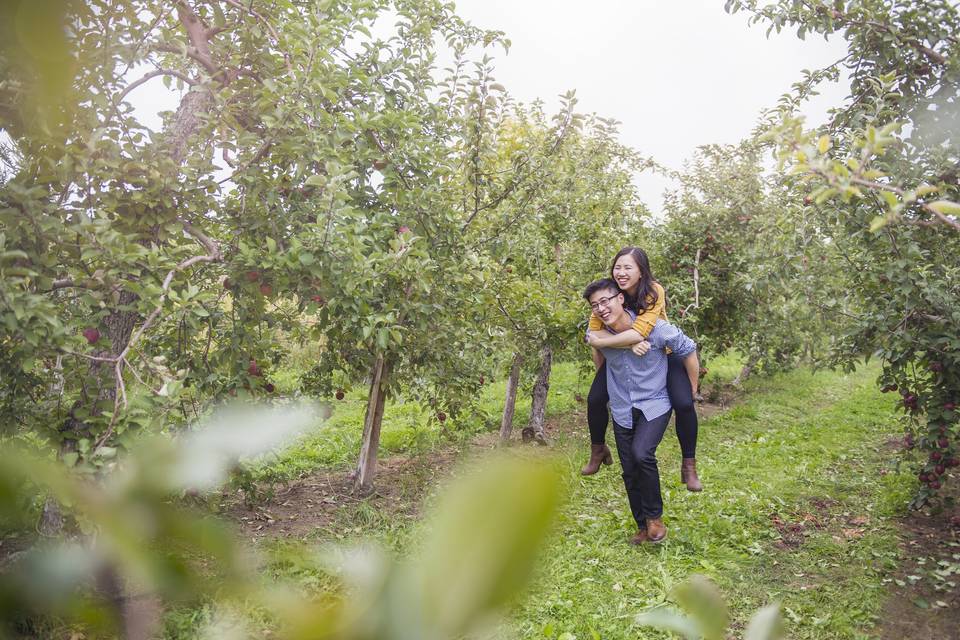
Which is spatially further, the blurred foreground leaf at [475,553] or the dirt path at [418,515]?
the dirt path at [418,515]

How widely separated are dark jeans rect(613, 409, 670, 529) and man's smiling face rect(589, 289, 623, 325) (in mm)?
616

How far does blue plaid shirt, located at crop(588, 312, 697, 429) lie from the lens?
414cm

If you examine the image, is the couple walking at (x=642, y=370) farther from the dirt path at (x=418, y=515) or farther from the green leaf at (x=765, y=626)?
the green leaf at (x=765, y=626)

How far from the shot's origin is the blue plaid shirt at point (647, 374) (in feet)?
13.6

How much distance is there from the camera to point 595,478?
6.18 m

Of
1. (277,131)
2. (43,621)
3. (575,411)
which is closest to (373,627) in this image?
(43,621)

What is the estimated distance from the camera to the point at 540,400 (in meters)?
7.86

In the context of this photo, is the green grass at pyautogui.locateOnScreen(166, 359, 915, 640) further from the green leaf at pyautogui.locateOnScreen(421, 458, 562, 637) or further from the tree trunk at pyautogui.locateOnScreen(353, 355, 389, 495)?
the green leaf at pyautogui.locateOnScreen(421, 458, 562, 637)

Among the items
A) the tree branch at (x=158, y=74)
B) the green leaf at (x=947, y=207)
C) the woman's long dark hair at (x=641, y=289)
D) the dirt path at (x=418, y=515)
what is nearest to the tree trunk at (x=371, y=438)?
the dirt path at (x=418, y=515)

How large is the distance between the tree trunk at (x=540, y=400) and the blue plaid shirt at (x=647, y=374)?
3283 mm

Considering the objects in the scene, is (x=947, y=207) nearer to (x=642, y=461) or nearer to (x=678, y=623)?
(x=678, y=623)

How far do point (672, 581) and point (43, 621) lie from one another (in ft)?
13.4

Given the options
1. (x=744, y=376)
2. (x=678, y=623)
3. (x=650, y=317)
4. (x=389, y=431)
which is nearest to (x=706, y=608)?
(x=678, y=623)

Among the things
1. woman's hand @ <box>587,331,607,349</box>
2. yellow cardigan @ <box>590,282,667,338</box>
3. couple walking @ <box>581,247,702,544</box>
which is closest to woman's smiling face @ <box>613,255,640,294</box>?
couple walking @ <box>581,247,702,544</box>
